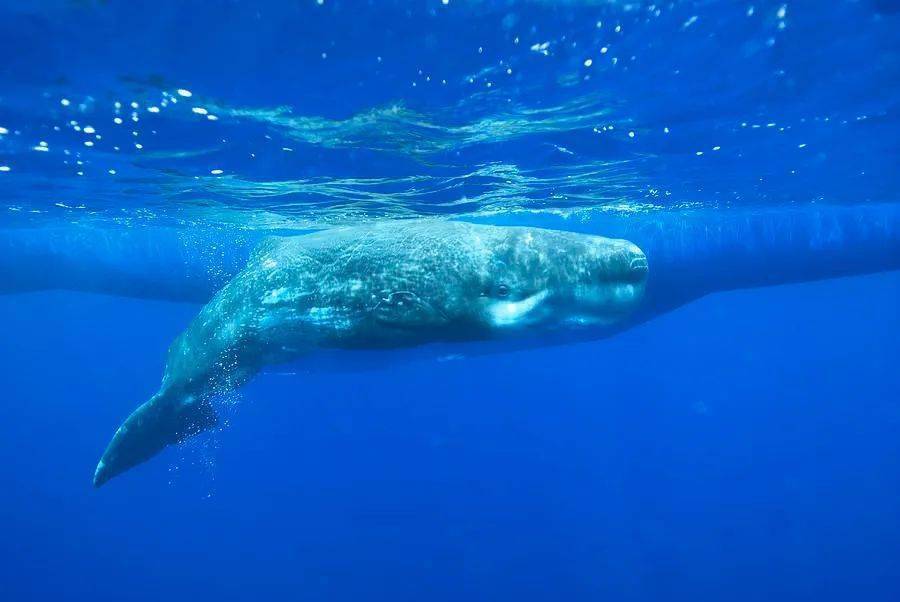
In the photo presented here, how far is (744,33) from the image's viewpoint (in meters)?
8.02

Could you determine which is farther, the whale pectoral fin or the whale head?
the whale pectoral fin

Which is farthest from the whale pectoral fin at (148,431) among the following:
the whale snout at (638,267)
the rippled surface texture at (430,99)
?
the whale snout at (638,267)

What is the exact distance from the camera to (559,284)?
18.6 feet

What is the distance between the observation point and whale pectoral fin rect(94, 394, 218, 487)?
6863 millimetres

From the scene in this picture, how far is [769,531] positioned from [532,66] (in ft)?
150

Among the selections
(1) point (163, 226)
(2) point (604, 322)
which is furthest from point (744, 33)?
(1) point (163, 226)

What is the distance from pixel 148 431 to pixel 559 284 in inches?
221

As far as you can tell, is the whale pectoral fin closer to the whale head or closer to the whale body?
the whale body

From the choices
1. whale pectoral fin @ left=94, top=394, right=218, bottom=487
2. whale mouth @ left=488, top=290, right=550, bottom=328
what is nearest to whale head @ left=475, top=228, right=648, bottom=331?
whale mouth @ left=488, top=290, right=550, bottom=328

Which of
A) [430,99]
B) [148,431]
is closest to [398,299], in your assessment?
[148,431]

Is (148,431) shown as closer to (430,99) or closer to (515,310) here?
(515,310)

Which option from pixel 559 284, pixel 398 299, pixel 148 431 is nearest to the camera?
pixel 398 299

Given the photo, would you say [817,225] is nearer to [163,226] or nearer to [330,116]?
[330,116]

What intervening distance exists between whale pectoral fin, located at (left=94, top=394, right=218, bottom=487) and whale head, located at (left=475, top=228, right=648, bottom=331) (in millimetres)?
4366
